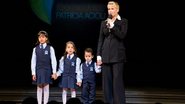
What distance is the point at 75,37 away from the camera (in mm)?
6473

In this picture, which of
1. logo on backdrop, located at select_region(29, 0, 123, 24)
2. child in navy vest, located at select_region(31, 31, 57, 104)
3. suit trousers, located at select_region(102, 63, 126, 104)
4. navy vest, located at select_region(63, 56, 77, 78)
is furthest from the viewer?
logo on backdrop, located at select_region(29, 0, 123, 24)

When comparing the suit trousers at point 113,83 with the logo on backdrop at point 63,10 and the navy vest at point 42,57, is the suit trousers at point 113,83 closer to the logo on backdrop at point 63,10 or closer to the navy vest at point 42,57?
the navy vest at point 42,57

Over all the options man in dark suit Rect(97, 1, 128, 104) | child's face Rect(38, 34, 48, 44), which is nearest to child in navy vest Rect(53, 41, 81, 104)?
child's face Rect(38, 34, 48, 44)

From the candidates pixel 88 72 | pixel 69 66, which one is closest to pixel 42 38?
pixel 69 66

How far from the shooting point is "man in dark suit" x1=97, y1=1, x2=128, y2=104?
145 inches

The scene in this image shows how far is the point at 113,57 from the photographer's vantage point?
371cm

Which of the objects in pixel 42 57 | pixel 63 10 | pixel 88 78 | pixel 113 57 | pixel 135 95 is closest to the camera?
pixel 113 57

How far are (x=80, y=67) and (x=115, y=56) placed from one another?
103 cm

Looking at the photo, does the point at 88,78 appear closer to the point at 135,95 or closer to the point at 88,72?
the point at 88,72

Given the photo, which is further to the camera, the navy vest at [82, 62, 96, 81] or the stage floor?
the stage floor

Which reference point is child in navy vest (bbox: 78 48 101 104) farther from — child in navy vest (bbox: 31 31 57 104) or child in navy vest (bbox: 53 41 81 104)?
child in navy vest (bbox: 31 31 57 104)

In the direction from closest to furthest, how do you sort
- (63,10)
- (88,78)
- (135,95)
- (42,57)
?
(42,57) < (88,78) < (135,95) < (63,10)

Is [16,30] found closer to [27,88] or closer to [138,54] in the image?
[27,88]

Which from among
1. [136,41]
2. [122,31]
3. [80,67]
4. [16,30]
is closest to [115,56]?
[122,31]
